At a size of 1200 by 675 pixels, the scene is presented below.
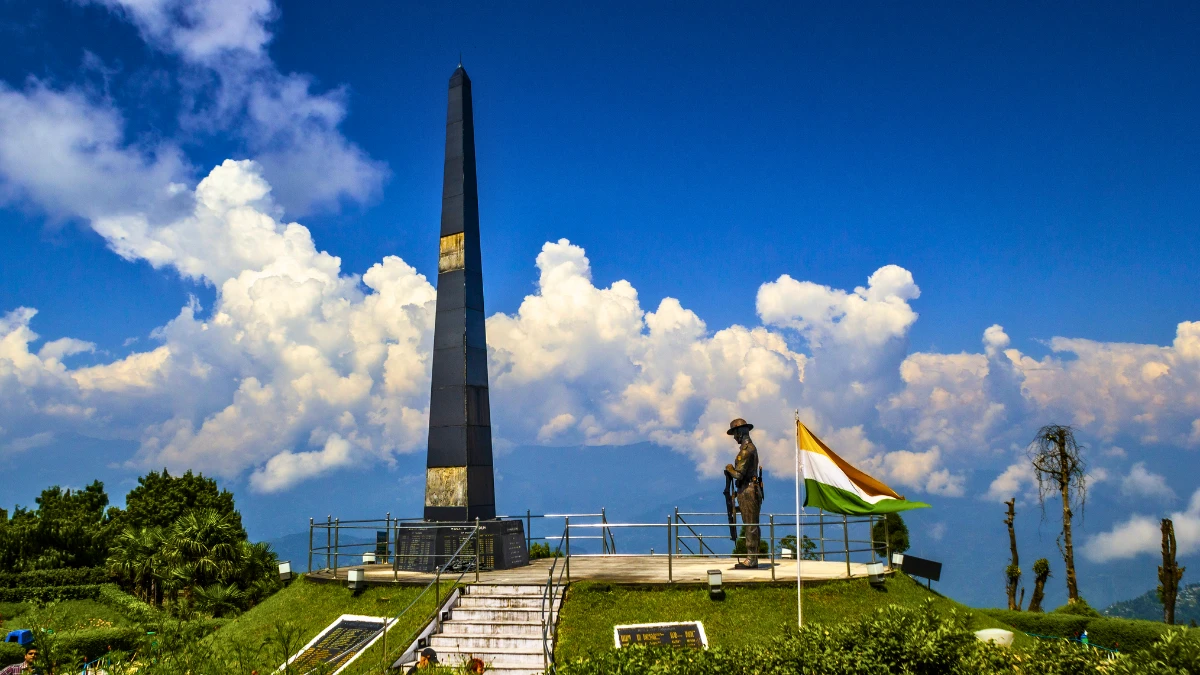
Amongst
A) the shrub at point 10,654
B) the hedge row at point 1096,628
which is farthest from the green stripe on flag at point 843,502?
the shrub at point 10,654

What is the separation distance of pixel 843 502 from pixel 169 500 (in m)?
32.8

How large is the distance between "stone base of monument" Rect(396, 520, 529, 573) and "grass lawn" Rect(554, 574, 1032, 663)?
13.7 ft

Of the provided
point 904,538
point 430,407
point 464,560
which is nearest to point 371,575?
point 464,560

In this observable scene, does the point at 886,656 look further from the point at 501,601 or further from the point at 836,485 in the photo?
the point at 501,601

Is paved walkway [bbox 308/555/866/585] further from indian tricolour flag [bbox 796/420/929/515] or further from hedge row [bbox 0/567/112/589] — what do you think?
hedge row [bbox 0/567/112/589]

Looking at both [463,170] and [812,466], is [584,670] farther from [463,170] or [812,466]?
[463,170]

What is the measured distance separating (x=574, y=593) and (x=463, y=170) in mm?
12563

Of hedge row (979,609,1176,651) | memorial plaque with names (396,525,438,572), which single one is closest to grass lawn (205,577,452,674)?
memorial plaque with names (396,525,438,572)

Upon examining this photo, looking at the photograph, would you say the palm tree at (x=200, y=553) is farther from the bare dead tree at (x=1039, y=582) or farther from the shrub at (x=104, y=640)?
the bare dead tree at (x=1039, y=582)

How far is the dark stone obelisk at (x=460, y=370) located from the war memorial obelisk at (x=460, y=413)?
3 cm

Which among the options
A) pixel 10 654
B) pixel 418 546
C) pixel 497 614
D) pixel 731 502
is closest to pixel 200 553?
pixel 10 654

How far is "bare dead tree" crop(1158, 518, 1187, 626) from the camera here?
28.4 m

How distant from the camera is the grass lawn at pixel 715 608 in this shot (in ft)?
48.4

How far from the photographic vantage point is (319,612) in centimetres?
1691
